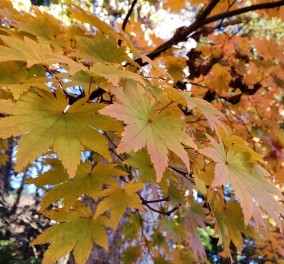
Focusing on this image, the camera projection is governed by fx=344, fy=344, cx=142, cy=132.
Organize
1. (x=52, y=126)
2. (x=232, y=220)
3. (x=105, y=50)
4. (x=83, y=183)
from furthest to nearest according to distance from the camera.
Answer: (x=232, y=220)
(x=105, y=50)
(x=83, y=183)
(x=52, y=126)

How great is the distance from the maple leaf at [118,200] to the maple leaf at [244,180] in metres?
0.24

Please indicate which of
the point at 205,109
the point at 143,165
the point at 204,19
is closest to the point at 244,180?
the point at 205,109

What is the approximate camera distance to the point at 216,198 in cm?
121

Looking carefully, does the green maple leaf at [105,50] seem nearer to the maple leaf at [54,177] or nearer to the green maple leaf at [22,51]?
the green maple leaf at [22,51]

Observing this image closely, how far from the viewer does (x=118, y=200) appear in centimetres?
97

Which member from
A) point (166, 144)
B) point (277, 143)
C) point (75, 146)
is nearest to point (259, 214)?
point (166, 144)

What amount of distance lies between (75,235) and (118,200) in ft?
0.50

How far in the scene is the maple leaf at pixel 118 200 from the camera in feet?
3.08

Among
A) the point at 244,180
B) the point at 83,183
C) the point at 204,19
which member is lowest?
the point at 244,180

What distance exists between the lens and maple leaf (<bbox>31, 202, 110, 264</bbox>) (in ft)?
3.01

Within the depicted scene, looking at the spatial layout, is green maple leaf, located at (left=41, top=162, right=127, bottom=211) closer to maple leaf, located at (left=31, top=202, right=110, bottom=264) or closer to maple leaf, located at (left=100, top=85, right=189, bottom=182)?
maple leaf, located at (left=31, top=202, right=110, bottom=264)

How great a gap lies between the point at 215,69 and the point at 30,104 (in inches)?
58.1

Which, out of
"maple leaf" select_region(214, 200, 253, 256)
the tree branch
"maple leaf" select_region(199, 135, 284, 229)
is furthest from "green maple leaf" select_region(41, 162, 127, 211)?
the tree branch

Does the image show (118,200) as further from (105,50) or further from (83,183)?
(105,50)
